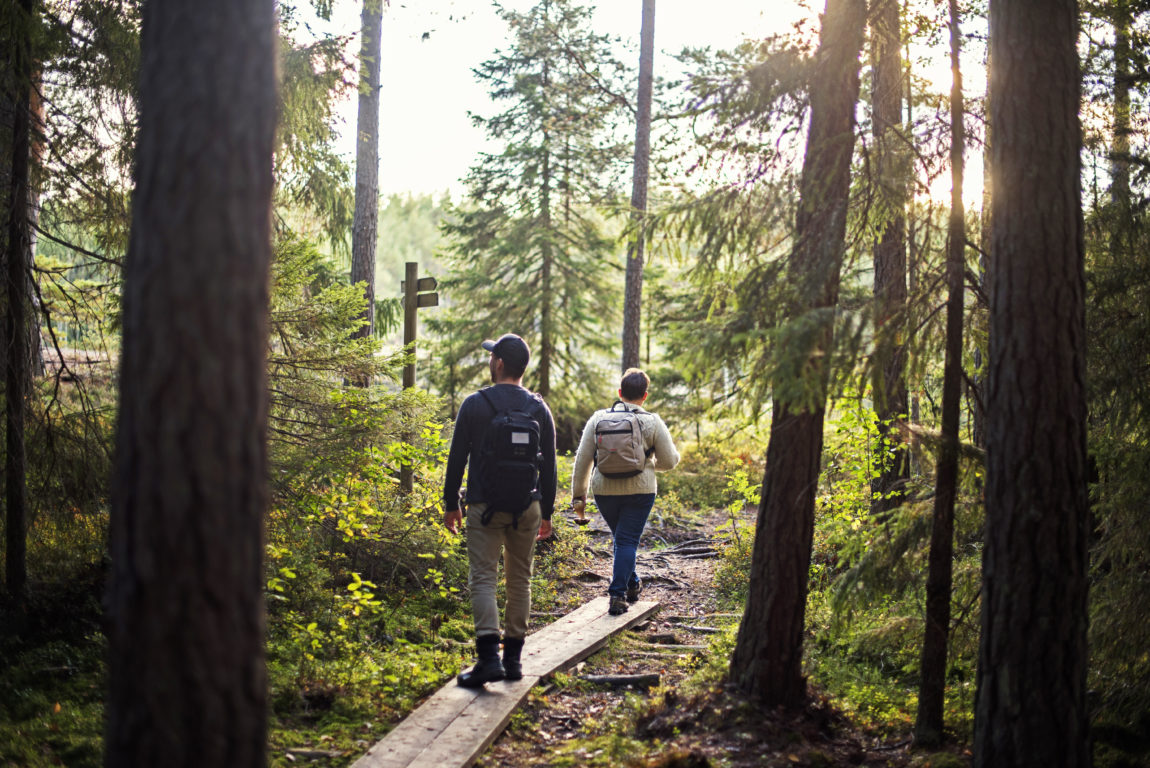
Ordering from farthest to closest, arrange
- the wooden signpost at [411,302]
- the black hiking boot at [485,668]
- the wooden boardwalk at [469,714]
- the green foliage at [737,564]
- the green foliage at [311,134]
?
1. the wooden signpost at [411,302]
2. the green foliage at [737,564]
3. the green foliage at [311,134]
4. the black hiking boot at [485,668]
5. the wooden boardwalk at [469,714]

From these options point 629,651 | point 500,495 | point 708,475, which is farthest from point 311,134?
point 708,475

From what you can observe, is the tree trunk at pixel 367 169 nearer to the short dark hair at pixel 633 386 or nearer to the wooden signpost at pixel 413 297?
the wooden signpost at pixel 413 297

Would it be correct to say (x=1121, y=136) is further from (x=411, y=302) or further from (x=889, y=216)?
(x=411, y=302)

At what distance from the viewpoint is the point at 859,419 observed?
8.20m

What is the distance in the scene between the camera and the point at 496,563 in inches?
241

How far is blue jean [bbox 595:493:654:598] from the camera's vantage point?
26.7 feet

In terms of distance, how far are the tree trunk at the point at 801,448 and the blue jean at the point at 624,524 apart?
2.62 meters

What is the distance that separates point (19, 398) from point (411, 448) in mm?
3137

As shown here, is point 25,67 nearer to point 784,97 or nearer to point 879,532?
point 784,97

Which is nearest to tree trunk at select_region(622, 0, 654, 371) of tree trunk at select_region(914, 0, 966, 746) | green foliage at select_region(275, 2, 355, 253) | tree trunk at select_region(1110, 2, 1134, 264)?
green foliage at select_region(275, 2, 355, 253)

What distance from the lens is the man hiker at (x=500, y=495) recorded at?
237 inches

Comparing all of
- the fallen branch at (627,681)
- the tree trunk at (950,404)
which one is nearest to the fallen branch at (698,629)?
the fallen branch at (627,681)

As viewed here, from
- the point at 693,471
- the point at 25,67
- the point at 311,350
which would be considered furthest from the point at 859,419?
the point at 693,471

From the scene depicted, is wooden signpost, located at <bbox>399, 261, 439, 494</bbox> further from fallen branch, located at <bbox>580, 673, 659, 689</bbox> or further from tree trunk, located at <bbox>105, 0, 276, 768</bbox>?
tree trunk, located at <bbox>105, 0, 276, 768</bbox>
